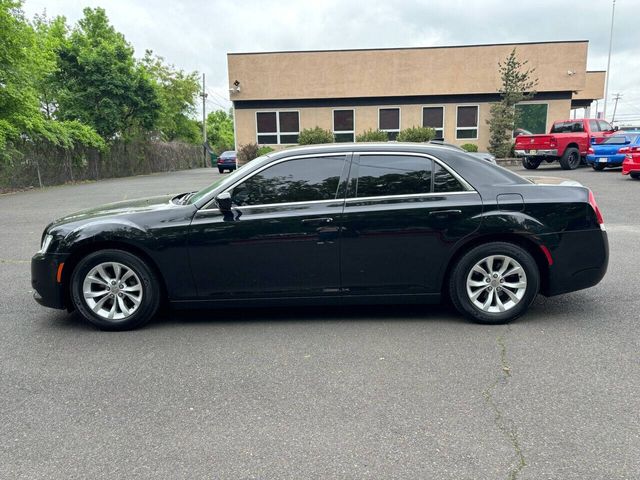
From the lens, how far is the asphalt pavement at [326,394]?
8.64 ft

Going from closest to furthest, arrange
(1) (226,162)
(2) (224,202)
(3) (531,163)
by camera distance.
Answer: (2) (224,202)
(3) (531,163)
(1) (226,162)

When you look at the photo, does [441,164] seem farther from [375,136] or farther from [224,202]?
[375,136]

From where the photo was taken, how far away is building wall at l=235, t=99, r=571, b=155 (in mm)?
26531

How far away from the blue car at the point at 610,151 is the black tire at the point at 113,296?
19324mm

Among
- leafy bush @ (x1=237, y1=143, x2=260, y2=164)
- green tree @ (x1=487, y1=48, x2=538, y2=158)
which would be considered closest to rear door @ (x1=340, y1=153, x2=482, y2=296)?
leafy bush @ (x1=237, y1=143, x2=260, y2=164)

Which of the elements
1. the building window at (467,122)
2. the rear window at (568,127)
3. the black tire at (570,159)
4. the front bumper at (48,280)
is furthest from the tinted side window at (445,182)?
the building window at (467,122)

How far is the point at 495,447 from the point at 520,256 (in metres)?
2.14

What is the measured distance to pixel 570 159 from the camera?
20781 mm

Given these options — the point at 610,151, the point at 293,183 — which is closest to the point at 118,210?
the point at 293,183

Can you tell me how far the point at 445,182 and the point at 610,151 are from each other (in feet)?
58.4

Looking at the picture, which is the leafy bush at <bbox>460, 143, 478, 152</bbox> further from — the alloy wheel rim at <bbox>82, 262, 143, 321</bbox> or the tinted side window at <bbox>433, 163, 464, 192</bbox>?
the alloy wheel rim at <bbox>82, 262, 143, 321</bbox>

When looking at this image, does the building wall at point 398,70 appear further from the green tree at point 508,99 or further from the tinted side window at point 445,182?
the tinted side window at point 445,182

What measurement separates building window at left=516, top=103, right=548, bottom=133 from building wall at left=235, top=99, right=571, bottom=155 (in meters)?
0.24

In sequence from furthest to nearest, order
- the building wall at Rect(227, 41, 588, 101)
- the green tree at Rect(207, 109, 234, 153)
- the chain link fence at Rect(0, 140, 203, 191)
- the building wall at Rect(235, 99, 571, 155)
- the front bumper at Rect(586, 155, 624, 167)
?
the green tree at Rect(207, 109, 234, 153), the building wall at Rect(235, 99, 571, 155), the building wall at Rect(227, 41, 588, 101), the chain link fence at Rect(0, 140, 203, 191), the front bumper at Rect(586, 155, 624, 167)
